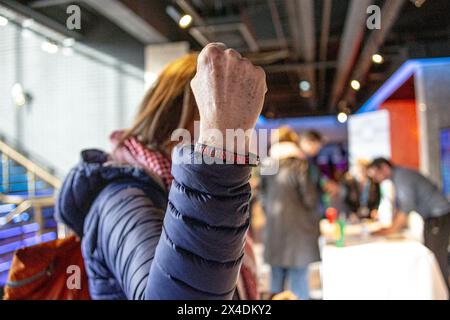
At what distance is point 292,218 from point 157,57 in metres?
2.24

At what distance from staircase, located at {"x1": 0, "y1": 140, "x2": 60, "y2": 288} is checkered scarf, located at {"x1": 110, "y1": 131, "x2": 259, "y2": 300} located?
0.19 metres

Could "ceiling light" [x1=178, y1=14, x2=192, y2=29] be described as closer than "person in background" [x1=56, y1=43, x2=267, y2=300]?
No

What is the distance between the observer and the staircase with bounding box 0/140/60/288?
0.75 m

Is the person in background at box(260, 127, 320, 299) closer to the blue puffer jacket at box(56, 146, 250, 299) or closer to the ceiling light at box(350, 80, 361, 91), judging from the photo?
the ceiling light at box(350, 80, 361, 91)

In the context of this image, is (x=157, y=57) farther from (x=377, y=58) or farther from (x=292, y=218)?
(x=292, y=218)

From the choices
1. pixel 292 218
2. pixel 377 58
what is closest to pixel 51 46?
pixel 377 58

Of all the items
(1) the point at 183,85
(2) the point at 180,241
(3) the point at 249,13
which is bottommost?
(2) the point at 180,241

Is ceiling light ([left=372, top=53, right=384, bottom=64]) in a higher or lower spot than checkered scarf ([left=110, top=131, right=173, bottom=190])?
higher

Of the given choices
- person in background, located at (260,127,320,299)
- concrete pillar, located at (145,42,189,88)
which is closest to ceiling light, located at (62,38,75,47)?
concrete pillar, located at (145,42,189,88)

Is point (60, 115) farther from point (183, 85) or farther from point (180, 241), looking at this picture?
point (180, 241)

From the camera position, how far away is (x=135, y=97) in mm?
836

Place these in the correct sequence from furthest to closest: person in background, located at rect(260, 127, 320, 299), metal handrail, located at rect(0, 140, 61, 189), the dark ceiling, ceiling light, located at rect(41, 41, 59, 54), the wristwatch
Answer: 1. person in background, located at rect(260, 127, 320, 299)
2. metal handrail, located at rect(0, 140, 61, 189)
3. ceiling light, located at rect(41, 41, 59, 54)
4. the dark ceiling
5. the wristwatch

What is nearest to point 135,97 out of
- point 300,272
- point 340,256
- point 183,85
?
point 183,85
